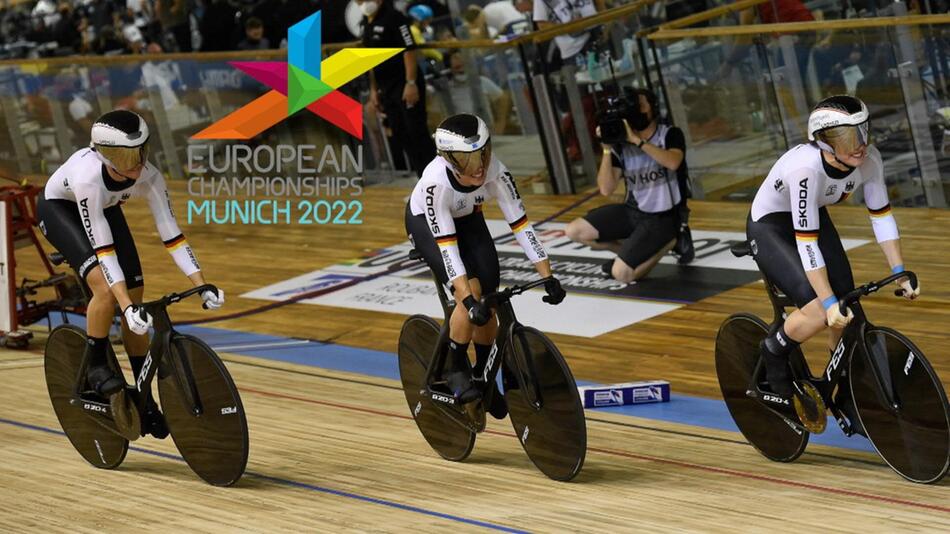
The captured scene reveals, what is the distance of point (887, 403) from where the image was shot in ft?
15.9

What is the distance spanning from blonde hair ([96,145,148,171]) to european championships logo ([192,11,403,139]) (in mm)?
6439

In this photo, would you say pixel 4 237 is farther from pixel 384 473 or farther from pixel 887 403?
pixel 887 403

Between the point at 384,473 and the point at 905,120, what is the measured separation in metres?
4.61

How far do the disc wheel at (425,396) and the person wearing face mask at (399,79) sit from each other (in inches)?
210

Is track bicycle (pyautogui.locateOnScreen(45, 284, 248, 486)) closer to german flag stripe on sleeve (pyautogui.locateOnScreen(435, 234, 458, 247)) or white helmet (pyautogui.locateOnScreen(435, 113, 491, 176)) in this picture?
german flag stripe on sleeve (pyautogui.locateOnScreen(435, 234, 458, 247))

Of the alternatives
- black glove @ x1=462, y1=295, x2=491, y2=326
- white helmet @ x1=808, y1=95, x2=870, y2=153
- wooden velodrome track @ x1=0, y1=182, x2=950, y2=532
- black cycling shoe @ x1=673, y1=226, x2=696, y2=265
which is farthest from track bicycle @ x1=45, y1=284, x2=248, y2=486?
black cycling shoe @ x1=673, y1=226, x2=696, y2=265

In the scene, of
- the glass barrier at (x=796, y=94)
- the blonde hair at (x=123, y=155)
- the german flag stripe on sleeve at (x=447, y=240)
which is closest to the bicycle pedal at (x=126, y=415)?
the blonde hair at (x=123, y=155)

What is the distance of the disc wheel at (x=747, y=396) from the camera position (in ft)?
17.7

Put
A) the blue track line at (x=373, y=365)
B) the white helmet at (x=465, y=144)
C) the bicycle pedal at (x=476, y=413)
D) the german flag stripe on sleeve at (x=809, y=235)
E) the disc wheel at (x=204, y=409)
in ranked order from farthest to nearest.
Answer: the blue track line at (x=373, y=365)
the bicycle pedal at (x=476, y=413)
the disc wheel at (x=204, y=409)
the white helmet at (x=465, y=144)
the german flag stripe on sleeve at (x=809, y=235)

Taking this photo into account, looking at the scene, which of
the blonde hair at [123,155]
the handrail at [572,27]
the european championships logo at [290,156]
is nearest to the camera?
the blonde hair at [123,155]

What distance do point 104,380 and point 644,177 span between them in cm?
380

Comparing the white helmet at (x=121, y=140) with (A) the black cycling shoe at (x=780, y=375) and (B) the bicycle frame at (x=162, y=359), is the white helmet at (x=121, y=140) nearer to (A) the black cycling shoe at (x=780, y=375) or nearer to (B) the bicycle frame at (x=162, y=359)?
(B) the bicycle frame at (x=162, y=359)

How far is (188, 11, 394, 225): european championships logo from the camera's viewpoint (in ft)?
39.9

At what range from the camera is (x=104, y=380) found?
5.86 metres
